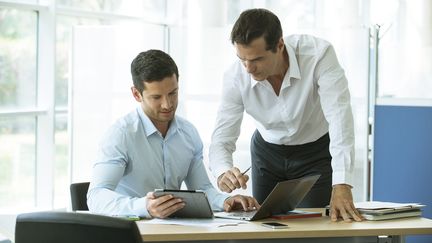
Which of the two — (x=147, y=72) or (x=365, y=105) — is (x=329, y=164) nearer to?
(x=147, y=72)

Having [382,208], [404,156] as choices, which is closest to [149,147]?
[382,208]

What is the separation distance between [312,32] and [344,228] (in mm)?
2282

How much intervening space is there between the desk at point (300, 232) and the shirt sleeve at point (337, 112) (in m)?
0.22

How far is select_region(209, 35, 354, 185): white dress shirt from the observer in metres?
3.01

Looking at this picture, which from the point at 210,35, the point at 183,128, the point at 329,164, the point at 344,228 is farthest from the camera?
the point at 210,35

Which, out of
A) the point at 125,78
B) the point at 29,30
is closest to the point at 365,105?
the point at 125,78

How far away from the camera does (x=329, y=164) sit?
11.0ft

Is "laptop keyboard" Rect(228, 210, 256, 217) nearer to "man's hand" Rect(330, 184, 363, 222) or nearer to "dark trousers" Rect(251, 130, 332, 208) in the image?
"man's hand" Rect(330, 184, 363, 222)

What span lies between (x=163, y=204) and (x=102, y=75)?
214 centimetres

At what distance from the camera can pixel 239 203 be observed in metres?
2.95

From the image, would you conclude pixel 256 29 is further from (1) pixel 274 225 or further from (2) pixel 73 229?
(2) pixel 73 229

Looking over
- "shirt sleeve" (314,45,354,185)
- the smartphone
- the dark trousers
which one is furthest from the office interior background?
the smartphone

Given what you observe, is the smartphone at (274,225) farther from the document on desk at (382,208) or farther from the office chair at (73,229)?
the office chair at (73,229)

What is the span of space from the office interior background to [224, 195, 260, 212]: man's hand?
170 cm
